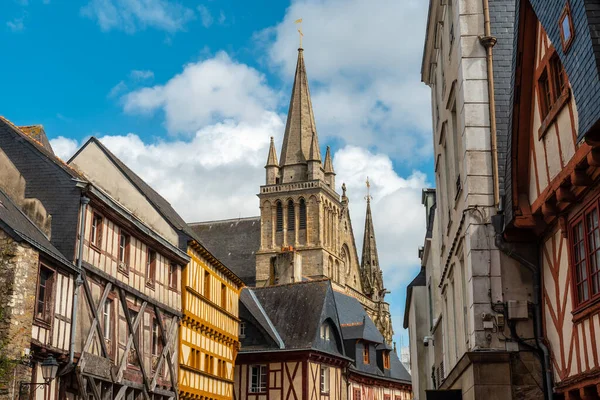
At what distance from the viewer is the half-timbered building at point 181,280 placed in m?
22.5

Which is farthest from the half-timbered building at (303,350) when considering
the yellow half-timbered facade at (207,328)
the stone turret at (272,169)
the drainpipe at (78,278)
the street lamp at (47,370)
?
the stone turret at (272,169)

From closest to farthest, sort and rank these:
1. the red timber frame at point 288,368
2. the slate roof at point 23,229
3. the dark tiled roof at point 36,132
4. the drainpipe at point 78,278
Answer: the slate roof at point 23,229, the drainpipe at point 78,278, the dark tiled roof at point 36,132, the red timber frame at point 288,368

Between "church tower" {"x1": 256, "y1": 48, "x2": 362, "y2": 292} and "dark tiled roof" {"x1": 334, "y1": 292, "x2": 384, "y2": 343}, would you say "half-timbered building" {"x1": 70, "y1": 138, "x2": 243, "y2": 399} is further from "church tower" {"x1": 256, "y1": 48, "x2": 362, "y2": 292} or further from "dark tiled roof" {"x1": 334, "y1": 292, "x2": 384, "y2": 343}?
"church tower" {"x1": 256, "y1": 48, "x2": 362, "y2": 292}

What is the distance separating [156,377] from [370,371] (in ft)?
56.1

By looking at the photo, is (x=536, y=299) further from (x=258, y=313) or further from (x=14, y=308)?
(x=258, y=313)

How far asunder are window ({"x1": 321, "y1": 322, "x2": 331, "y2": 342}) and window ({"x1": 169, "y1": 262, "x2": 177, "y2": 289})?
422 inches

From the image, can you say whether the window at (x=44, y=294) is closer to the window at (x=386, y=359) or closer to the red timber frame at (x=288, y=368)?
the red timber frame at (x=288, y=368)

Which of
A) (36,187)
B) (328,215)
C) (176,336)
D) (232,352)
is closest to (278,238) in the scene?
(328,215)

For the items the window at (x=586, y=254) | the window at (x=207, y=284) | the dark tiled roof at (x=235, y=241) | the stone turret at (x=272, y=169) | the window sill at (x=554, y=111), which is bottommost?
the window at (x=586, y=254)

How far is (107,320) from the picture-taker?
18250mm

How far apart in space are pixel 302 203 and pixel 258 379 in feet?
135

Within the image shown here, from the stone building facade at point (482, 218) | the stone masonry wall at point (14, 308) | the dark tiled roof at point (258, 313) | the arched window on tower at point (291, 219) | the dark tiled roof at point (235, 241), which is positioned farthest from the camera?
the arched window on tower at point (291, 219)

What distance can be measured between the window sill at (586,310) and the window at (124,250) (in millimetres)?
12389

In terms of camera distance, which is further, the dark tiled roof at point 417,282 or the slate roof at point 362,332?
the slate roof at point 362,332
